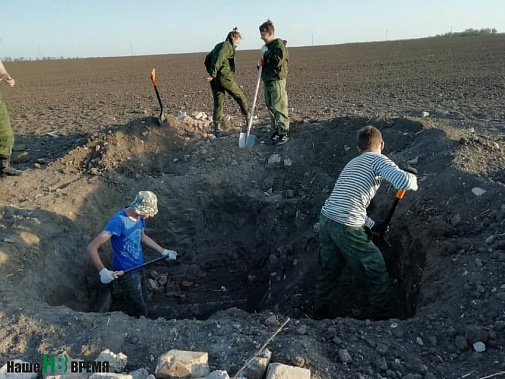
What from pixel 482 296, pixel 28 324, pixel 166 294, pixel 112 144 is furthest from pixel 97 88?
pixel 482 296

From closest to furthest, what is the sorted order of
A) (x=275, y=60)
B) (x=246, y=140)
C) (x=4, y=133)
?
1. (x=4, y=133)
2. (x=275, y=60)
3. (x=246, y=140)

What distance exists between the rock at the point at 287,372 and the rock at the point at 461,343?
47.2 inches

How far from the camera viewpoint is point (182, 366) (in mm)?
3008

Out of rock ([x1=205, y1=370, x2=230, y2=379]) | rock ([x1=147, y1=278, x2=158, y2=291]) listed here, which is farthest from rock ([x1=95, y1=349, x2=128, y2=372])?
rock ([x1=147, y1=278, x2=158, y2=291])

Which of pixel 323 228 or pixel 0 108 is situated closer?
pixel 323 228

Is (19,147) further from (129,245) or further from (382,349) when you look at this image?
(382,349)

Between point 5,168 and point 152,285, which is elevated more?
point 5,168

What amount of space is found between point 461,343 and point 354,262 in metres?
1.16

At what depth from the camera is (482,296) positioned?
3.63 metres

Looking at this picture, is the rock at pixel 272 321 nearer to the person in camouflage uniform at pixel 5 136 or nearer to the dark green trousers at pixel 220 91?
the person in camouflage uniform at pixel 5 136

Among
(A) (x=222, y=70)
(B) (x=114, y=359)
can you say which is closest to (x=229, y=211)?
(A) (x=222, y=70)

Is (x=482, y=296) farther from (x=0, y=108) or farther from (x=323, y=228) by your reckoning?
(x=0, y=108)

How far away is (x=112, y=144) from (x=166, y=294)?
2.51 meters

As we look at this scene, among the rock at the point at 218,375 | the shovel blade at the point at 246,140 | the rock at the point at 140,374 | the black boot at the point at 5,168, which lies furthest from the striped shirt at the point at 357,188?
the black boot at the point at 5,168
